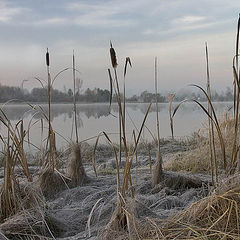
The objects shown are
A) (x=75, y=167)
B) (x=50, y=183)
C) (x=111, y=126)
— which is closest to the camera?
(x=50, y=183)

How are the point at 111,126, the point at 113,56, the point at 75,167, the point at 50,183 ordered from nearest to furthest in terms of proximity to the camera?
the point at 113,56 → the point at 50,183 → the point at 75,167 → the point at 111,126

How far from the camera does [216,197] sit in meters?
1.62

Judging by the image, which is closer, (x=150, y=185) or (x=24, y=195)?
(x=24, y=195)

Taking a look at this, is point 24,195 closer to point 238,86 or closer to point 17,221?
point 17,221

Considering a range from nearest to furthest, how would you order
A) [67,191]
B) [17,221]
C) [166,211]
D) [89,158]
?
[17,221] → [166,211] → [67,191] → [89,158]

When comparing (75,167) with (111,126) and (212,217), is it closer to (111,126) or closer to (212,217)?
(212,217)

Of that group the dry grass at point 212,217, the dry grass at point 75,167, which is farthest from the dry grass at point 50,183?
the dry grass at point 212,217

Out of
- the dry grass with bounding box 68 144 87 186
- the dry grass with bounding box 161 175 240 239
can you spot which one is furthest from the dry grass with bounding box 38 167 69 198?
the dry grass with bounding box 161 175 240 239

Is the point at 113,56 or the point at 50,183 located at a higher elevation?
the point at 113,56

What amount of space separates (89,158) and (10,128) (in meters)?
3.33

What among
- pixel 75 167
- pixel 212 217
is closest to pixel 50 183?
pixel 75 167

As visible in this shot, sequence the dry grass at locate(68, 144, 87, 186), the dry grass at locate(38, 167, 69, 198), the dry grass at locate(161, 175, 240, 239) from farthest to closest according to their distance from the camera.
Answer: the dry grass at locate(68, 144, 87, 186)
the dry grass at locate(38, 167, 69, 198)
the dry grass at locate(161, 175, 240, 239)

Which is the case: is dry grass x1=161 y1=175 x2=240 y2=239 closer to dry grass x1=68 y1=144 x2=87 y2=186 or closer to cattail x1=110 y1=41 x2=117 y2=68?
cattail x1=110 y1=41 x2=117 y2=68

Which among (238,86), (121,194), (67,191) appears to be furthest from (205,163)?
(121,194)
